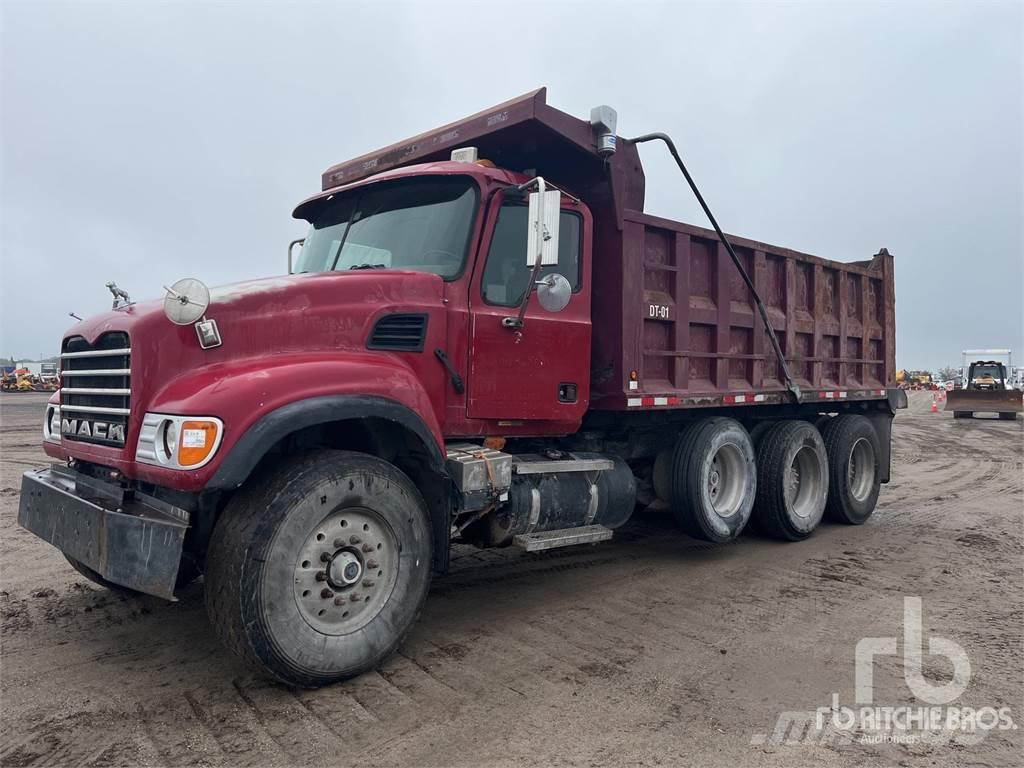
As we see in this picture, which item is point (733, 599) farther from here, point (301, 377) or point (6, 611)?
point (6, 611)

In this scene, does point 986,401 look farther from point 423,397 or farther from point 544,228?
point 423,397

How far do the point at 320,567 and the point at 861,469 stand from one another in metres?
7.04

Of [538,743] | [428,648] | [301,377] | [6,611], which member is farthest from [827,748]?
[6,611]

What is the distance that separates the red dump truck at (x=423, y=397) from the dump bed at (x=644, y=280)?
0.02m

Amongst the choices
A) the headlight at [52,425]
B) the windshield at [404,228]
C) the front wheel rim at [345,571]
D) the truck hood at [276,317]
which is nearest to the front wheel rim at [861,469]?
the windshield at [404,228]

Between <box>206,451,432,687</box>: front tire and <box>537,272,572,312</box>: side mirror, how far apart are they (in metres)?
1.53

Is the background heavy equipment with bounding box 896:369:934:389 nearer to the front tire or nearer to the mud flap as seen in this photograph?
the mud flap

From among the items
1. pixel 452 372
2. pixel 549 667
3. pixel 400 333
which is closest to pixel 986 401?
pixel 452 372

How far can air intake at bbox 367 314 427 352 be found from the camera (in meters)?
4.17

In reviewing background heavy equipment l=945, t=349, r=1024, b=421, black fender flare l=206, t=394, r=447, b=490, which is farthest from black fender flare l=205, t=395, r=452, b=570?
background heavy equipment l=945, t=349, r=1024, b=421

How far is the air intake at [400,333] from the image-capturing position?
13.7ft

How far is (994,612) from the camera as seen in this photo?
4.95 metres

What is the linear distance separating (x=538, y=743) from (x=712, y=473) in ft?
12.6

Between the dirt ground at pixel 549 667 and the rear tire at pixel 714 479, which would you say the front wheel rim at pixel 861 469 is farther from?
the rear tire at pixel 714 479
